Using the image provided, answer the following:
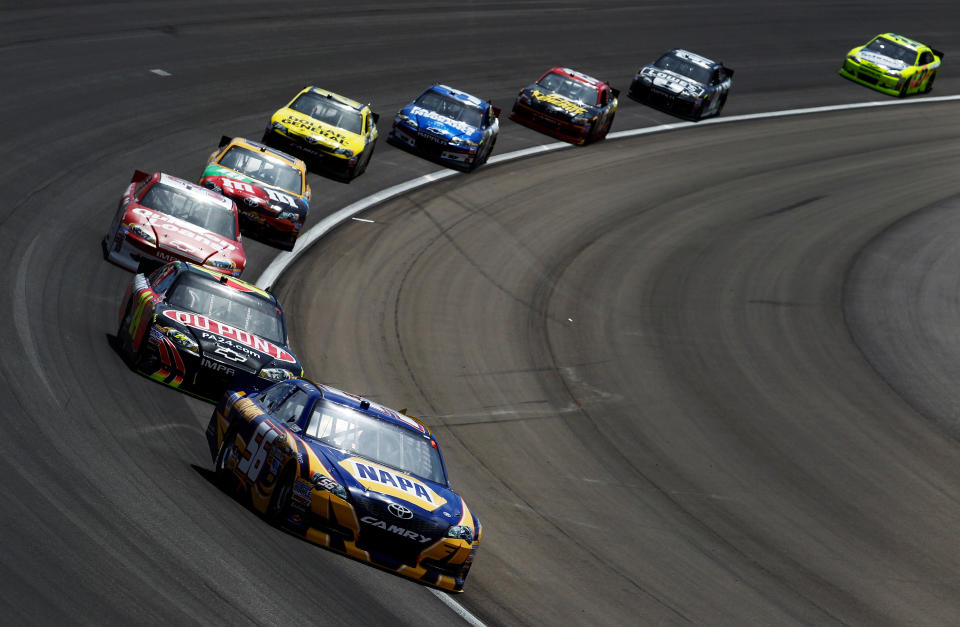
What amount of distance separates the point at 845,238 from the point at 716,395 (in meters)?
10.5

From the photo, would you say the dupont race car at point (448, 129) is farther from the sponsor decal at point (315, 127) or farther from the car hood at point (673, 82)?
the car hood at point (673, 82)

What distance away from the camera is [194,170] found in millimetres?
24266

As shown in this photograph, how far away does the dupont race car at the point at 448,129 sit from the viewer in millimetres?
28250

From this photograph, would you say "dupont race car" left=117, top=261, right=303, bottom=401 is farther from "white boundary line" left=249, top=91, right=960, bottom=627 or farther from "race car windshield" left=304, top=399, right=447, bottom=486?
"white boundary line" left=249, top=91, right=960, bottom=627

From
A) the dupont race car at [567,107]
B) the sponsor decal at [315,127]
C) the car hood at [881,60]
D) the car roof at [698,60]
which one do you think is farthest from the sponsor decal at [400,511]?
the car hood at [881,60]

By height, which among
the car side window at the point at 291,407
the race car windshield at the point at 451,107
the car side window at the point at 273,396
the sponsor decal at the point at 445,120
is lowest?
the sponsor decal at the point at 445,120

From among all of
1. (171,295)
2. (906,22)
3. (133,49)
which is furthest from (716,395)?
(906,22)

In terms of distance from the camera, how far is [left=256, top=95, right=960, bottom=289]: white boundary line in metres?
21.5

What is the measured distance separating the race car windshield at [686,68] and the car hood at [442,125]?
9741 millimetres

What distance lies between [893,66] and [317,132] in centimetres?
2341

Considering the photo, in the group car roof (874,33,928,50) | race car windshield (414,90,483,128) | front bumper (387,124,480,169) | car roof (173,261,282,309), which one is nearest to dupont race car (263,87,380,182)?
front bumper (387,124,480,169)

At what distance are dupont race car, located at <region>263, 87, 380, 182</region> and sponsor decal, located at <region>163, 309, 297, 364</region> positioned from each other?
11001mm

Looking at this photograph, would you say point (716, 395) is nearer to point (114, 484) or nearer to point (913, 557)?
point (913, 557)

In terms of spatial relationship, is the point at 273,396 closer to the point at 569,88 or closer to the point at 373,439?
the point at 373,439
